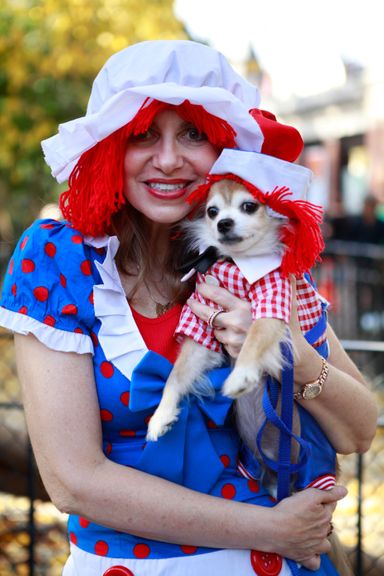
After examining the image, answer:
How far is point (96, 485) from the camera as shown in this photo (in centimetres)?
167

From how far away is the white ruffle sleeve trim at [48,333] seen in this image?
1.69 metres

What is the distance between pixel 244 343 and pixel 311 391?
0.22m

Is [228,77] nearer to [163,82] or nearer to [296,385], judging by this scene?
[163,82]

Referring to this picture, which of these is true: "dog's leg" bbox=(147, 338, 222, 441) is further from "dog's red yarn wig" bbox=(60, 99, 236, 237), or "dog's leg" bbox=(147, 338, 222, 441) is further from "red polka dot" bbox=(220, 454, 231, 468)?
"dog's red yarn wig" bbox=(60, 99, 236, 237)

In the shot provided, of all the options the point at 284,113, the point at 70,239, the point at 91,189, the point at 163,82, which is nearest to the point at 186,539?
the point at 70,239

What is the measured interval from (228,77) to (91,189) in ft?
1.52

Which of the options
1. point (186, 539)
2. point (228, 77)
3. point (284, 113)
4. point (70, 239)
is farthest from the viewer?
point (284, 113)

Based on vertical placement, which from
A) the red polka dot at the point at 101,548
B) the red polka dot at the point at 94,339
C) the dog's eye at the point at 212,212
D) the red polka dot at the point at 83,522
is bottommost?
the red polka dot at the point at 101,548

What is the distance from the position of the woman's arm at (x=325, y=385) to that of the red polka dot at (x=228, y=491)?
273mm

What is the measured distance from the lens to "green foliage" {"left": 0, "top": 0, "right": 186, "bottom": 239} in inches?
294

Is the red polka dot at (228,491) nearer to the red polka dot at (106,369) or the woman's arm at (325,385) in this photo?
the woman's arm at (325,385)

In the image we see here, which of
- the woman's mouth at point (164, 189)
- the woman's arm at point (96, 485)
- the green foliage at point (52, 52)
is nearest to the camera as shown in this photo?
the woman's arm at point (96, 485)

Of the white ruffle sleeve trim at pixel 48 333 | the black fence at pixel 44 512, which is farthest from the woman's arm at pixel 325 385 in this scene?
the black fence at pixel 44 512

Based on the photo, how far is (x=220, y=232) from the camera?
193cm
